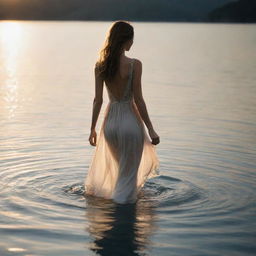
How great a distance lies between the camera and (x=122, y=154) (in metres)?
7.37

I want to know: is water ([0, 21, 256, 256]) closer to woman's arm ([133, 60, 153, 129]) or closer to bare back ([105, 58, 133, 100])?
woman's arm ([133, 60, 153, 129])

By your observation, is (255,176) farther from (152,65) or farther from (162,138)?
(152,65)

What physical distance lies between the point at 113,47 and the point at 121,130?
101 centimetres

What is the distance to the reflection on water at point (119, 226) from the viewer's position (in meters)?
6.00

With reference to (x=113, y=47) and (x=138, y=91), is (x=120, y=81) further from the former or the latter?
(x=113, y=47)

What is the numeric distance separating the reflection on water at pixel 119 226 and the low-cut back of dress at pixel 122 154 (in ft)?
0.64

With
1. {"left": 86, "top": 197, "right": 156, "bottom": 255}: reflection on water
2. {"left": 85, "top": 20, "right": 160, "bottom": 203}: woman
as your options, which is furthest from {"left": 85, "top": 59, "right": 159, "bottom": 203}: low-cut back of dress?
{"left": 86, "top": 197, "right": 156, "bottom": 255}: reflection on water

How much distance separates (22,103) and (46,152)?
6477mm

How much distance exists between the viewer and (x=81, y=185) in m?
8.27

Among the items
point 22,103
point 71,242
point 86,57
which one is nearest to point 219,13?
point 86,57

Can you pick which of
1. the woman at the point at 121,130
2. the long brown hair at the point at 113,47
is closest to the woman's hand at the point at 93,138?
the woman at the point at 121,130

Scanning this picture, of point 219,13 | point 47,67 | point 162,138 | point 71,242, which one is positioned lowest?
point 71,242

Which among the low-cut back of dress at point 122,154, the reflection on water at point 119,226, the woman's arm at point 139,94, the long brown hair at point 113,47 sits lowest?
the reflection on water at point 119,226

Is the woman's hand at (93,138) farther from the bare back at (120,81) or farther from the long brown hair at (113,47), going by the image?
the long brown hair at (113,47)
